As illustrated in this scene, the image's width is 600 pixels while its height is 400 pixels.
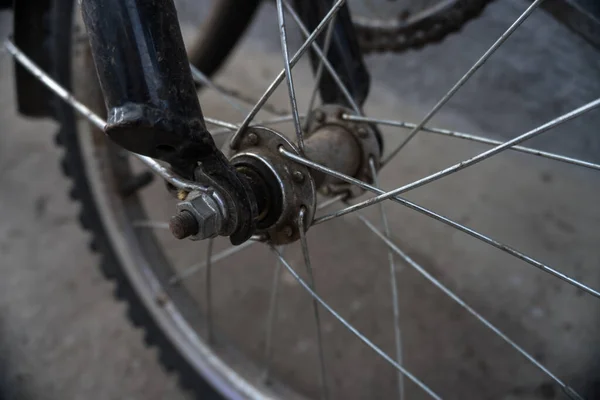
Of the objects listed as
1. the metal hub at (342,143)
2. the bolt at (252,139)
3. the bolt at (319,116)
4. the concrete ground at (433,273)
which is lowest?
the concrete ground at (433,273)

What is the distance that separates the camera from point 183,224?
31 centimetres

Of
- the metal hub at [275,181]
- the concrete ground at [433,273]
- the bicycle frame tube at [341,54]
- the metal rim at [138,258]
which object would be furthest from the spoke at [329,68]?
the concrete ground at [433,273]

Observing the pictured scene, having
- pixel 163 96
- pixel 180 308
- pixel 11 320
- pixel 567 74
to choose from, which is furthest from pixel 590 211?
pixel 11 320

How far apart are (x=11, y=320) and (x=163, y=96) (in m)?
0.72


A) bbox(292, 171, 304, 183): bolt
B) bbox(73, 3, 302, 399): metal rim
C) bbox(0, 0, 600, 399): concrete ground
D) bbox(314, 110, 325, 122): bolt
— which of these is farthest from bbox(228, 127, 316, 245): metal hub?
bbox(0, 0, 600, 399): concrete ground

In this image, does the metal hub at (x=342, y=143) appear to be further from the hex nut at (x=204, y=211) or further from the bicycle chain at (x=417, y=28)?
the bicycle chain at (x=417, y=28)

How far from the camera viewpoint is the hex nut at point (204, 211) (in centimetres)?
31

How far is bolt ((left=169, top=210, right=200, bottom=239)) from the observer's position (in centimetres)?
31

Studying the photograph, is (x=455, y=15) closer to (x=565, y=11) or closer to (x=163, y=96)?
(x=565, y=11)

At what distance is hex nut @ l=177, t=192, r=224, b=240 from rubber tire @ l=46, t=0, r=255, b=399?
0.39 meters

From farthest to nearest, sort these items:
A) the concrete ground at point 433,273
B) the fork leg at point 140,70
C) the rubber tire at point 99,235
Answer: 1. the concrete ground at point 433,273
2. the rubber tire at point 99,235
3. the fork leg at point 140,70

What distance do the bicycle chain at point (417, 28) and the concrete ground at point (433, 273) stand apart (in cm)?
21

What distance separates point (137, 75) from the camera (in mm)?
291

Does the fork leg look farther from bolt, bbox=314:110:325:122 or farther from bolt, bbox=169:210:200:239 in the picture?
bolt, bbox=314:110:325:122
